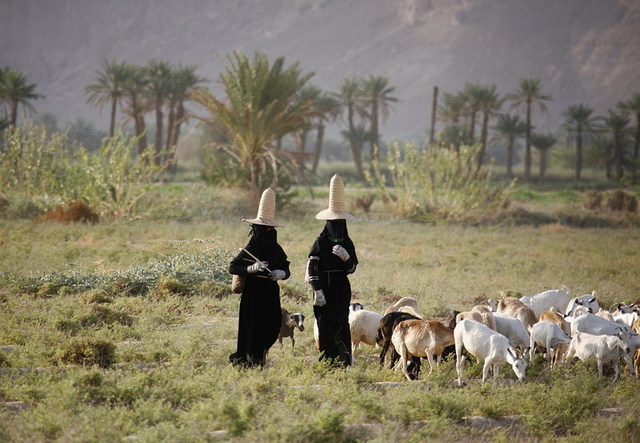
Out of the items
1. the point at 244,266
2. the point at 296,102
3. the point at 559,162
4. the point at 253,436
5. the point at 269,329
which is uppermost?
the point at 559,162

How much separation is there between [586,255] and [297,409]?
38.3ft

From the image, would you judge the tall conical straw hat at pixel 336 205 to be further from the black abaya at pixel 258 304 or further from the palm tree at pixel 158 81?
the palm tree at pixel 158 81

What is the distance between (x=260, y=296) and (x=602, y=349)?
3.15 m

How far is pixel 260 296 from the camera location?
679 cm

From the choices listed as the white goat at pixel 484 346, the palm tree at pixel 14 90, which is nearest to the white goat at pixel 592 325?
the white goat at pixel 484 346

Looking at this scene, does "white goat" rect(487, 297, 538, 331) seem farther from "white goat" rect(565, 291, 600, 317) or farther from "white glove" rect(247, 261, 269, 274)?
"white glove" rect(247, 261, 269, 274)

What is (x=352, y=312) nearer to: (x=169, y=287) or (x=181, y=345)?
(x=181, y=345)

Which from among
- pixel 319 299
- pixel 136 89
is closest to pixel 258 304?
pixel 319 299

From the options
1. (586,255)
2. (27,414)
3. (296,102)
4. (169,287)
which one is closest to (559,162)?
(296,102)

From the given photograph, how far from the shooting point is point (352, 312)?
24.8ft

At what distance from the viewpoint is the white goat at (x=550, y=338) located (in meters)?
7.01

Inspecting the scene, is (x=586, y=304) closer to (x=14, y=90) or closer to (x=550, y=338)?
(x=550, y=338)

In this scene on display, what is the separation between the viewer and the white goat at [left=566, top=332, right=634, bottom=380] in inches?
260

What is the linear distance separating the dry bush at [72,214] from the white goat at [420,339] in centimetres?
1332
